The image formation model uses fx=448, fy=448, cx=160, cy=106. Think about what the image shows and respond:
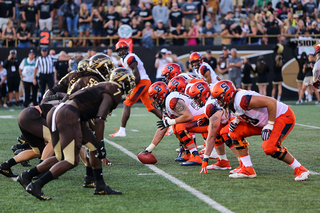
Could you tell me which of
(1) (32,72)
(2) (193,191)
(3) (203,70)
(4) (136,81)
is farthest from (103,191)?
(1) (32,72)

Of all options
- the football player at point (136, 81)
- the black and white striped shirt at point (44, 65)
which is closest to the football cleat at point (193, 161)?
the football player at point (136, 81)

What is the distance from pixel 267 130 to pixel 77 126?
2238 mm

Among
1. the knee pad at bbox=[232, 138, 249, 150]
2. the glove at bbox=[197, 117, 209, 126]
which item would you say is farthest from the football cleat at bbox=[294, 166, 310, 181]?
the glove at bbox=[197, 117, 209, 126]

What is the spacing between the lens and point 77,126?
466 cm

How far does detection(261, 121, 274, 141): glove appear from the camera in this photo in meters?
5.30

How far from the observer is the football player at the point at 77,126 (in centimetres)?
457

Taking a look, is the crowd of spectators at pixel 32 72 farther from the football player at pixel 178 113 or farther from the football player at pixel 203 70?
the football player at pixel 178 113

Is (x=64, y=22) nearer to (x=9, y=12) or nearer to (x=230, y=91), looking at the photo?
(x=9, y=12)

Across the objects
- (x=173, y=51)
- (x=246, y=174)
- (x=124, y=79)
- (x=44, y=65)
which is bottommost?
(x=246, y=174)

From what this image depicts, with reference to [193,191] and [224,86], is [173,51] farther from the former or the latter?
[193,191]

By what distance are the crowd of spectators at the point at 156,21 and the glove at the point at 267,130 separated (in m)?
14.7

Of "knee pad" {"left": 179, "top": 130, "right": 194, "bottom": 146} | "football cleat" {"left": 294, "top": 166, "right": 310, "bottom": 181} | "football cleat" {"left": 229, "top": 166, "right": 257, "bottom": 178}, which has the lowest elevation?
"football cleat" {"left": 229, "top": 166, "right": 257, "bottom": 178}

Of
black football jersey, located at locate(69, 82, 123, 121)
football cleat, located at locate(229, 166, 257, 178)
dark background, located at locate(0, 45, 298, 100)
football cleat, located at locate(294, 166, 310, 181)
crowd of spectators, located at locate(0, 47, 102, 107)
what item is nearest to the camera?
black football jersey, located at locate(69, 82, 123, 121)

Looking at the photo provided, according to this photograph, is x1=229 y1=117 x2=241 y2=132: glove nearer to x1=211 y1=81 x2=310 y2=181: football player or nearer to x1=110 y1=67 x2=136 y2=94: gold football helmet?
x1=211 y1=81 x2=310 y2=181: football player
